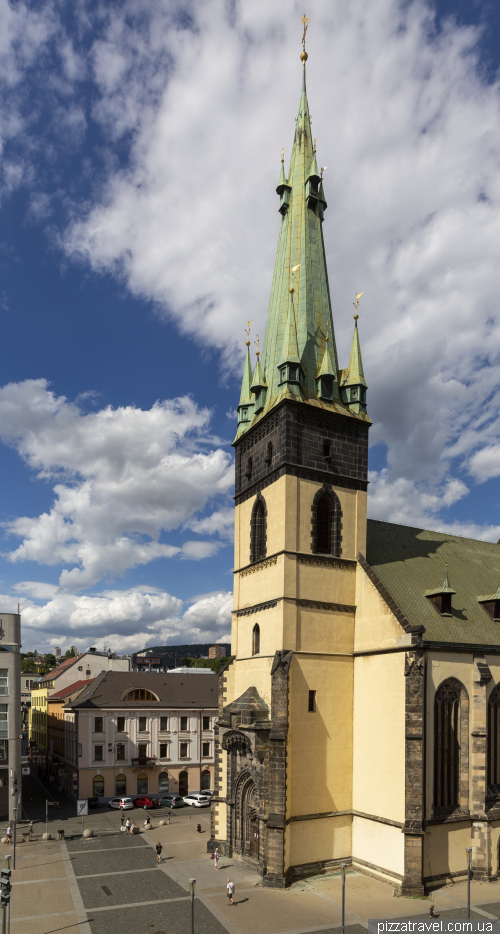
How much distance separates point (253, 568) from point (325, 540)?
478 cm

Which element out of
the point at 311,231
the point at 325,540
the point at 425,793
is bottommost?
the point at 425,793

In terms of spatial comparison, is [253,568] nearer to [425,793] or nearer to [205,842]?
[425,793]

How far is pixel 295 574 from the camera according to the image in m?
35.8

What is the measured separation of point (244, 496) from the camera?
138ft

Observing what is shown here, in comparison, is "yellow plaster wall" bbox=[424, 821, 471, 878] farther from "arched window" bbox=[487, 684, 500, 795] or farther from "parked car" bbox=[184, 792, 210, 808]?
"parked car" bbox=[184, 792, 210, 808]

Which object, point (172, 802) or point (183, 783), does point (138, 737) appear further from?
point (172, 802)

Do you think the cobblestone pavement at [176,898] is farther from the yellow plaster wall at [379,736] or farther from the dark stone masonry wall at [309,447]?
the dark stone masonry wall at [309,447]

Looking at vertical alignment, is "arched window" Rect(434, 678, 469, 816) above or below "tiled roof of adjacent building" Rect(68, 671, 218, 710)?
above

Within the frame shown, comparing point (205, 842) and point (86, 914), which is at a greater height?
point (86, 914)

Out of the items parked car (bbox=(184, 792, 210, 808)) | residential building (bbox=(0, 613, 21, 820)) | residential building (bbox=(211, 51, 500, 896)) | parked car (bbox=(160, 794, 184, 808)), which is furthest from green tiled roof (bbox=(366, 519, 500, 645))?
residential building (bbox=(0, 613, 21, 820))

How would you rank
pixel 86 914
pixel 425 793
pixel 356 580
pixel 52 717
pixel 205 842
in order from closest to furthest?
pixel 86 914 → pixel 425 793 → pixel 356 580 → pixel 205 842 → pixel 52 717

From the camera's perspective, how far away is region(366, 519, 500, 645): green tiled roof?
35.5 meters

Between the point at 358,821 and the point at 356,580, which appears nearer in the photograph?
the point at 358,821

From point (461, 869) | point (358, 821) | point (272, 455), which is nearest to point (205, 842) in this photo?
point (358, 821)
